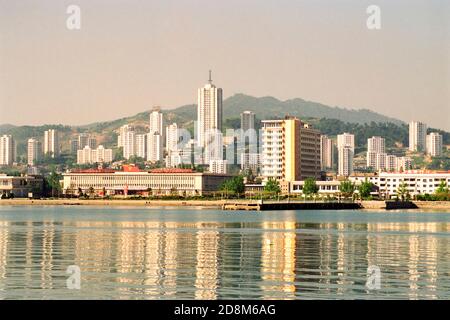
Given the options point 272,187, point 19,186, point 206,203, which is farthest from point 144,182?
point 206,203

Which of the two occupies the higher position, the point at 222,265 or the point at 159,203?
the point at 159,203

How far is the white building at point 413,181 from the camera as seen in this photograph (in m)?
136

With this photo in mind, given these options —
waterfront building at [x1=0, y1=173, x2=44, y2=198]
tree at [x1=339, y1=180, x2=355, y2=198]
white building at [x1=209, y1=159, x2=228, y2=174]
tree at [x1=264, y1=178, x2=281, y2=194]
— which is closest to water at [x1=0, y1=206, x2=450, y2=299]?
tree at [x1=339, y1=180, x2=355, y2=198]

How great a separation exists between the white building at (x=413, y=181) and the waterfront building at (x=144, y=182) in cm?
2363

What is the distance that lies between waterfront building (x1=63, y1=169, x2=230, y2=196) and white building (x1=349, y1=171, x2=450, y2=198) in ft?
77.5

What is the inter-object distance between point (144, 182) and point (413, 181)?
37.0m

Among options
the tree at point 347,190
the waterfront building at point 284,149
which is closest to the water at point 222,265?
the tree at point 347,190

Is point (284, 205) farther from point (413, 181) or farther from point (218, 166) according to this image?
point (218, 166)

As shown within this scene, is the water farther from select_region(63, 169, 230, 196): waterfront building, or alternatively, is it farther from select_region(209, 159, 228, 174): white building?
select_region(209, 159, 228, 174): white building

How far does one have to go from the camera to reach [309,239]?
122 feet

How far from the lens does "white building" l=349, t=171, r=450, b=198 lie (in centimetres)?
13588

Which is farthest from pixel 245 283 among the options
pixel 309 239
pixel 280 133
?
pixel 280 133

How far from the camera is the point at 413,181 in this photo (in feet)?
450
